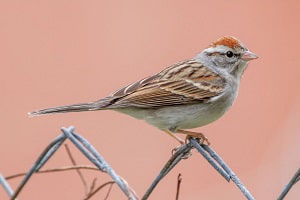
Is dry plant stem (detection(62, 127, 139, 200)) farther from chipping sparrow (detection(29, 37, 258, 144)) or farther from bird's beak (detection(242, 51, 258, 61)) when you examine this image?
bird's beak (detection(242, 51, 258, 61))

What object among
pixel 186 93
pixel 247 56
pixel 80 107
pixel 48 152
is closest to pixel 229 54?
pixel 247 56

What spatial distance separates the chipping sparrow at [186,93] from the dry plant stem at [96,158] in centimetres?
97

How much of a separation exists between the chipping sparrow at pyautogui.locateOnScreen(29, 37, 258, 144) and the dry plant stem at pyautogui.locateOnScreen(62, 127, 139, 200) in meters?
0.97

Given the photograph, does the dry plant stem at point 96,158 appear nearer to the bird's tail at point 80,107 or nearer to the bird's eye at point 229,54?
the bird's tail at point 80,107

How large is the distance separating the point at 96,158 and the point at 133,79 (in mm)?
2763

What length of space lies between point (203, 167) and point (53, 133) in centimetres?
88

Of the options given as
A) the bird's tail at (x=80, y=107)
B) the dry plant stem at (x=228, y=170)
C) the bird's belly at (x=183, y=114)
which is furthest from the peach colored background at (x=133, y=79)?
the dry plant stem at (x=228, y=170)

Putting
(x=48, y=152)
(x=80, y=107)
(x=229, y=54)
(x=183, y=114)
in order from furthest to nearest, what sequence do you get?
(x=229, y=54) → (x=183, y=114) → (x=80, y=107) → (x=48, y=152)

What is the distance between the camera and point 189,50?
478cm

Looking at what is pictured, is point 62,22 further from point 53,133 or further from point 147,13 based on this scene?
point 53,133

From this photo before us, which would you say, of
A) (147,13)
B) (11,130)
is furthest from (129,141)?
(147,13)

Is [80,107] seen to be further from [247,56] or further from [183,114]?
[247,56]

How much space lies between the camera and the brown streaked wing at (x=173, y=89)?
3.05 m

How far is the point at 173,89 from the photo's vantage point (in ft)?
10.2
